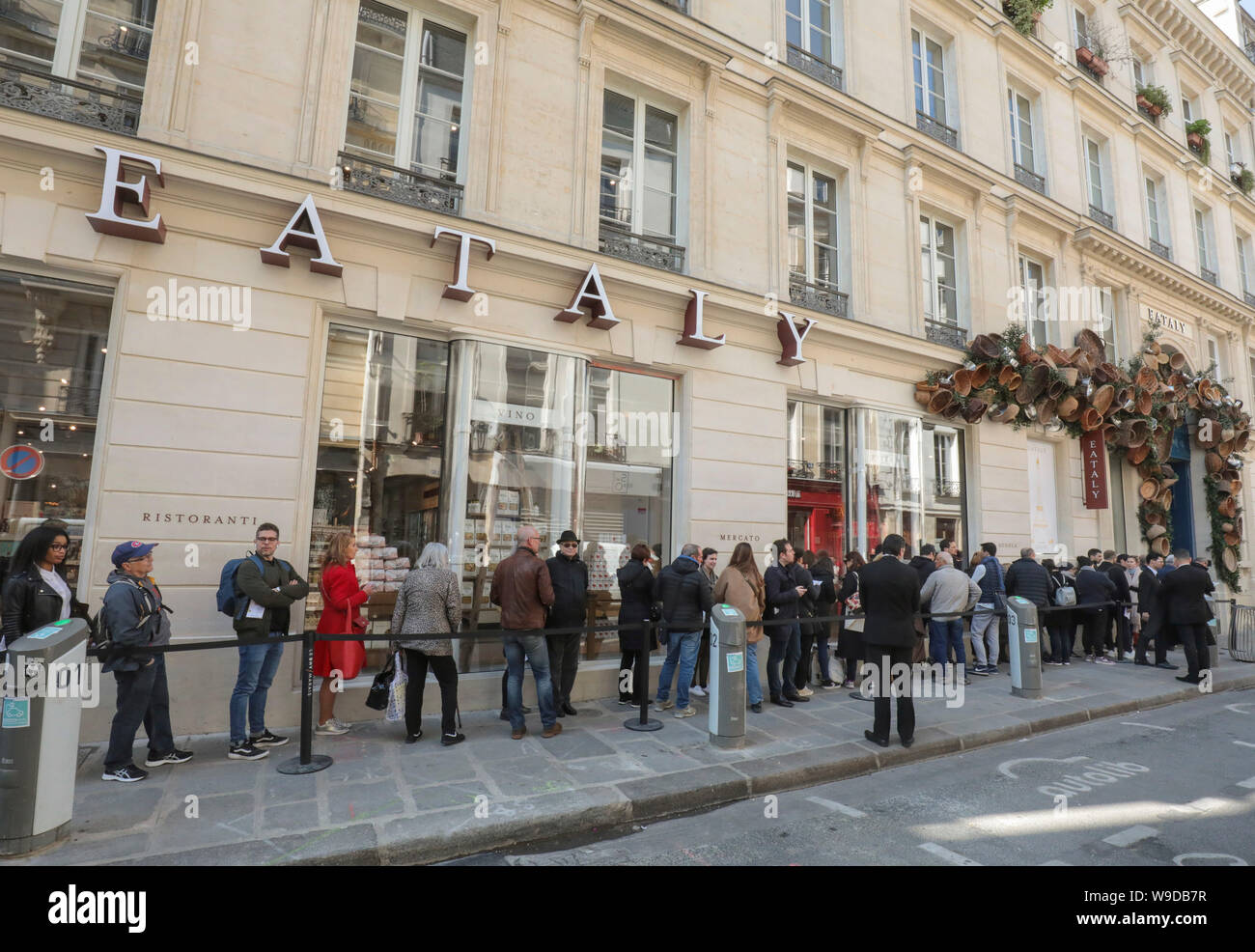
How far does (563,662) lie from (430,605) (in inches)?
64.5

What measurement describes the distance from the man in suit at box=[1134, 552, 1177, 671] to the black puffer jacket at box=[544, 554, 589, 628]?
9111 mm

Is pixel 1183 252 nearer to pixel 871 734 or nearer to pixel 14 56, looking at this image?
pixel 871 734

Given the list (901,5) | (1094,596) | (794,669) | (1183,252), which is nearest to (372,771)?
(794,669)

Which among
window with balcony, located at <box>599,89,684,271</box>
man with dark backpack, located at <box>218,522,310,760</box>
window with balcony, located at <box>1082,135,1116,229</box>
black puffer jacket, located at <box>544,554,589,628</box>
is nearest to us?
man with dark backpack, located at <box>218,522,310,760</box>

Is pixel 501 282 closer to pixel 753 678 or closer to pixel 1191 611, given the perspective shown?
pixel 753 678

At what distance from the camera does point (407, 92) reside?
7562mm

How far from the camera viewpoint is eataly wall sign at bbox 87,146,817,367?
562cm

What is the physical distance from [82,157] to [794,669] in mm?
8662

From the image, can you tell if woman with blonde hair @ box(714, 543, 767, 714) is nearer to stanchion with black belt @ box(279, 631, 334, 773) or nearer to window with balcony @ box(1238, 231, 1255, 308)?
stanchion with black belt @ box(279, 631, 334, 773)

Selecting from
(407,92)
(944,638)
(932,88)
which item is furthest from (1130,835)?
(932,88)

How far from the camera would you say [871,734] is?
586cm

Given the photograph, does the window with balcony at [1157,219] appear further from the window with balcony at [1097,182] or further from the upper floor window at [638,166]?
the upper floor window at [638,166]

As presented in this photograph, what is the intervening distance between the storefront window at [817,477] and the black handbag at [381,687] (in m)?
6.18

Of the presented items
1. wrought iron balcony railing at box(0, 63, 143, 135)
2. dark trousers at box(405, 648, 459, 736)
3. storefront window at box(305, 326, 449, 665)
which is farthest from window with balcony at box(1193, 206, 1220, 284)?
wrought iron balcony railing at box(0, 63, 143, 135)
